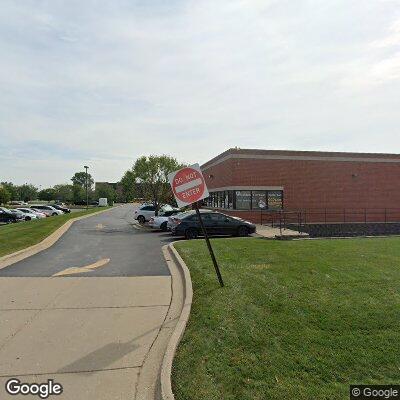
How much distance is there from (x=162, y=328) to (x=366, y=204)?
2578 cm

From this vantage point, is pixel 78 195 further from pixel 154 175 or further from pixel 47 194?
pixel 154 175

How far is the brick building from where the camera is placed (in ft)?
80.1

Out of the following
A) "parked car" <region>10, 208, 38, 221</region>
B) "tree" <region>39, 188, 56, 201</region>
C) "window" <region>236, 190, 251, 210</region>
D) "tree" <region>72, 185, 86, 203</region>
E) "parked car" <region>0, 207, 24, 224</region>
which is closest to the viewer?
"window" <region>236, 190, 251, 210</region>

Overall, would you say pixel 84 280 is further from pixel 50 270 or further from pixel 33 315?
pixel 33 315

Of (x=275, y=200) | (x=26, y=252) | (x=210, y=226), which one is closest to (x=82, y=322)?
(x=26, y=252)

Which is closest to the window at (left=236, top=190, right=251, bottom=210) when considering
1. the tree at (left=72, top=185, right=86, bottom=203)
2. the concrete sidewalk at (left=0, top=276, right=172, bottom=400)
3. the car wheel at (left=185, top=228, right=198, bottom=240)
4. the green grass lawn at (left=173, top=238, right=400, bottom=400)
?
the car wheel at (left=185, top=228, right=198, bottom=240)

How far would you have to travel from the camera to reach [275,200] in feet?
81.8

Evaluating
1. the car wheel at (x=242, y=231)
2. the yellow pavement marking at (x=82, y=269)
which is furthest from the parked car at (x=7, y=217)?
the yellow pavement marking at (x=82, y=269)

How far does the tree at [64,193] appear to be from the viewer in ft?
329

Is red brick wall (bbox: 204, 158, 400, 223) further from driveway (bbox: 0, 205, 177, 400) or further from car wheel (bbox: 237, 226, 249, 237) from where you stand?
driveway (bbox: 0, 205, 177, 400)

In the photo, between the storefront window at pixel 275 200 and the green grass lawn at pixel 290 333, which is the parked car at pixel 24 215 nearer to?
the storefront window at pixel 275 200

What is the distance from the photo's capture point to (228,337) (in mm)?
4715

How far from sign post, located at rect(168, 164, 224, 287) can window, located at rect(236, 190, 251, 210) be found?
56.7ft

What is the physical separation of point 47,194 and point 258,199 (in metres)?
107
